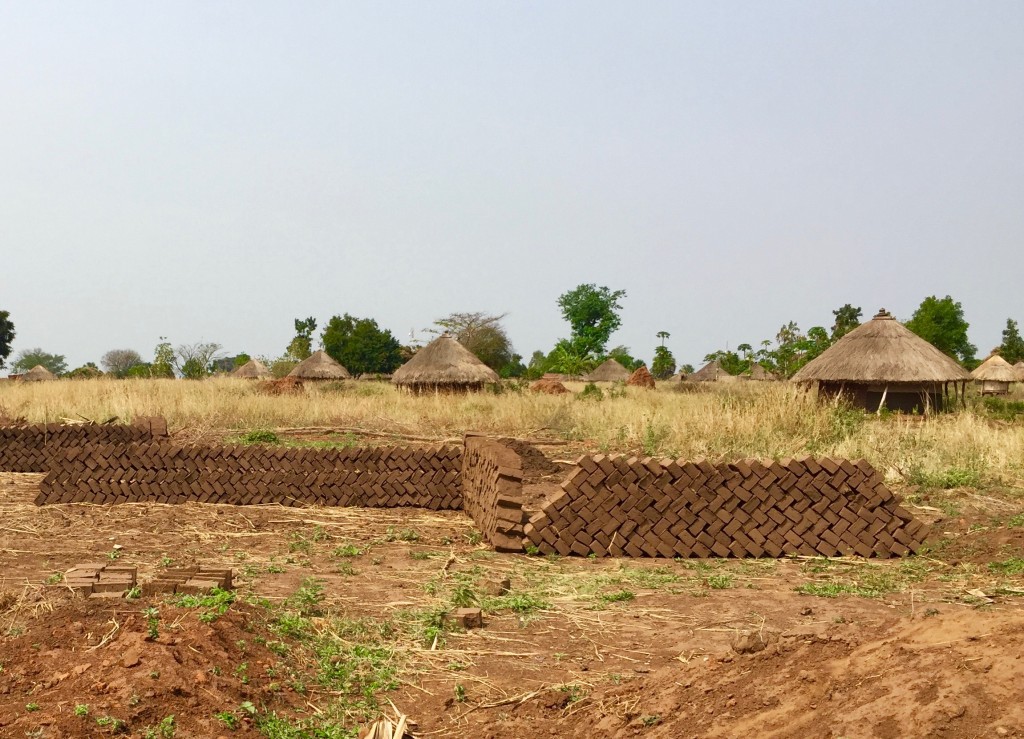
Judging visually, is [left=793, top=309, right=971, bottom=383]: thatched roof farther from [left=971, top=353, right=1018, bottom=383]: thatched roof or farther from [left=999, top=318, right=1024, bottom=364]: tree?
[left=999, top=318, right=1024, bottom=364]: tree

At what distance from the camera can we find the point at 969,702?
3332mm

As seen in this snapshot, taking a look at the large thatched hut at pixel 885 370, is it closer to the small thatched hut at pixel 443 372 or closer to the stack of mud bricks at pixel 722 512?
the small thatched hut at pixel 443 372

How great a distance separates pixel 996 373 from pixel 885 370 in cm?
2177

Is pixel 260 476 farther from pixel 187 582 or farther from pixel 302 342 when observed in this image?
pixel 302 342

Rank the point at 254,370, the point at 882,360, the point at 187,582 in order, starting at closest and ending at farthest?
the point at 187,582 → the point at 882,360 → the point at 254,370

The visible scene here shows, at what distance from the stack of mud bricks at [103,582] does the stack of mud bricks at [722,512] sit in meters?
3.51

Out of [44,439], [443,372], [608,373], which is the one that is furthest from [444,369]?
[608,373]

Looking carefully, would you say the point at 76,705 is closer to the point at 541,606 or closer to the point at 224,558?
the point at 541,606

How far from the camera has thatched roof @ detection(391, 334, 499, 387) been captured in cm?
2809

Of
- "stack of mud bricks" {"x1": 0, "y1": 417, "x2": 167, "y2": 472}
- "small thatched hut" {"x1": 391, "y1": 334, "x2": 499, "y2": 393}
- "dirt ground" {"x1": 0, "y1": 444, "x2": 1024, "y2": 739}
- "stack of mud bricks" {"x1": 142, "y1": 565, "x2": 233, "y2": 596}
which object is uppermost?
"small thatched hut" {"x1": 391, "y1": 334, "x2": 499, "y2": 393}

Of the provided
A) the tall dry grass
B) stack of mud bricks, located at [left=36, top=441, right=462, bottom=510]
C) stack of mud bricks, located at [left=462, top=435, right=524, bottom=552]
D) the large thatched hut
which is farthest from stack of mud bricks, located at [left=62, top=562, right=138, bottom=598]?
the large thatched hut

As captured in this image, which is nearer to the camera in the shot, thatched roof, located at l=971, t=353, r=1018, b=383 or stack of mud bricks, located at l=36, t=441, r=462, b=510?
stack of mud bricks, located at l=36, t=441, r=462, b=510

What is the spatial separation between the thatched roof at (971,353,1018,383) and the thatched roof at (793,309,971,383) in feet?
62.3

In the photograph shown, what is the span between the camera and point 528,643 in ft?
18.3
